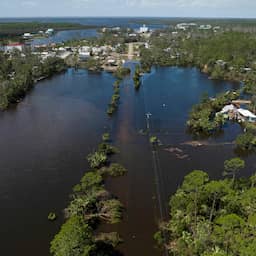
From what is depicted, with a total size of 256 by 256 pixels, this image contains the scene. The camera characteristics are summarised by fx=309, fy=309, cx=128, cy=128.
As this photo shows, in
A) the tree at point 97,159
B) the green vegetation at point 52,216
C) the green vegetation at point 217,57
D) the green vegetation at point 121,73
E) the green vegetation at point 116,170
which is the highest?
the green vegetation at point 217,57

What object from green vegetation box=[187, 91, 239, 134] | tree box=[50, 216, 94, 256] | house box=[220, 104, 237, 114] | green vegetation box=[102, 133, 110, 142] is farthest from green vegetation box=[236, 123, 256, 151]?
tree box=[50, 216, 94, 256]

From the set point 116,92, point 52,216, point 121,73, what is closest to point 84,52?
point 121,73

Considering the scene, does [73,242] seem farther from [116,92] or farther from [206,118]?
[116,92]

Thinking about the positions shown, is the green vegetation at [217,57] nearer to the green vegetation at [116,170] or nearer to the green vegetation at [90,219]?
the green vegetation at [116,170]

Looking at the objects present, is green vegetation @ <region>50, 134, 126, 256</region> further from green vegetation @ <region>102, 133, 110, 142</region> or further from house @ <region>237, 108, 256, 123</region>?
house @ <region>237, 108, 256, 123</region>

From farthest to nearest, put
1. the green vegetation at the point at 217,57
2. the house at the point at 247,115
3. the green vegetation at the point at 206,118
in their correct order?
1. the green vegetation at the point at 217,57
2. the house at the point at 247,115
3. the green vegetation at the point at 206,118

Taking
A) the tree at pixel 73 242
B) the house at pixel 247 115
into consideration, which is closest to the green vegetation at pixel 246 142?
the house at pixel 247 115
